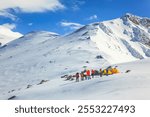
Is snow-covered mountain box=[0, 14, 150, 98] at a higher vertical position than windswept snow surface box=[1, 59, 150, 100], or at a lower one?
higher

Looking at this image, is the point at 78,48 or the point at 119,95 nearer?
the point at 119,95

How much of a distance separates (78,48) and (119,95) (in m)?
96.3

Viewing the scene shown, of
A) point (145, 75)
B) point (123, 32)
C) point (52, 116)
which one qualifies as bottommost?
point (52, 116)

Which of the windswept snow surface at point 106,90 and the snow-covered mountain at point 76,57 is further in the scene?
the snow-covered mountain at point 76,57

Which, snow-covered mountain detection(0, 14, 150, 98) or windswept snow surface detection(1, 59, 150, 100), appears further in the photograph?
snow-covered mountain detection(0, 14, 150, 98)

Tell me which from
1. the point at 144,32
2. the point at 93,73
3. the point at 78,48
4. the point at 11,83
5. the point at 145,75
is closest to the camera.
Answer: the point at 145,75

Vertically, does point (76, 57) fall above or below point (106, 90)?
above

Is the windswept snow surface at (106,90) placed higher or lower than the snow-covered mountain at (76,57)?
lower

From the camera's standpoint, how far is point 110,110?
2131cm

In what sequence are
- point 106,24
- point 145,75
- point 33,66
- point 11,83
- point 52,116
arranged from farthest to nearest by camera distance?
point 106,24, point 33,66, point 11,83, point 145,75, point 52,116

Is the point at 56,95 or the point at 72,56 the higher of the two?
the point at 72,56

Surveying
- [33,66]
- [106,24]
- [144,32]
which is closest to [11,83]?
[33,66]

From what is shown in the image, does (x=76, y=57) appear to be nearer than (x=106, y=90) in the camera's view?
No

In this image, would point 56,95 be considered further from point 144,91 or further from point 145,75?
point 144,91
